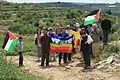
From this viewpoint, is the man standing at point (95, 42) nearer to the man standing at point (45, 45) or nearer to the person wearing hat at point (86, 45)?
the person wearing hat at point (86, 45)

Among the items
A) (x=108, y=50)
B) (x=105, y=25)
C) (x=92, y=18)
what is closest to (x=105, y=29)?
(x=105, y=25)

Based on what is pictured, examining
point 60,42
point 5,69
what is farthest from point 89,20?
point 5,69

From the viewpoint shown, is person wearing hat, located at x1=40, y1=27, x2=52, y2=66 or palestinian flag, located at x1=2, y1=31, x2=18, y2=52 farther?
palestinian flag, located at x1=2, y1=31, x2=18, y2=52

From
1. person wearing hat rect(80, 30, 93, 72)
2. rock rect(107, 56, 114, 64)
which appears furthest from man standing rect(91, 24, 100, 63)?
person wearing hat rect(80, 30, 93, 72)

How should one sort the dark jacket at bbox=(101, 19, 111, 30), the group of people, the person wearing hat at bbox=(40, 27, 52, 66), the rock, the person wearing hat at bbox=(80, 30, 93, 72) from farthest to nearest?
the dark jacket at bbox=(101, 19, 111, 30), the person wearing hat at bbox=(40, 27, 52, 66), the rock, the group of people, the person wearing hat at bbox=(80, 30, 93, 72)

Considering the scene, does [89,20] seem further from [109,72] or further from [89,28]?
[109,72]

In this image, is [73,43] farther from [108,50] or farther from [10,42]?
[10,42]

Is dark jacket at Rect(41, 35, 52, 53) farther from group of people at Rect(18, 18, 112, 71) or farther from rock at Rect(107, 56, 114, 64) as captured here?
rock at Rect(107, 56, 114, 64)

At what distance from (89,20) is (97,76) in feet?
13.6

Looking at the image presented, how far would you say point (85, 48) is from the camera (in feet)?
51.9

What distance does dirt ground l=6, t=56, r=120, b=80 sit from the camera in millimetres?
14805

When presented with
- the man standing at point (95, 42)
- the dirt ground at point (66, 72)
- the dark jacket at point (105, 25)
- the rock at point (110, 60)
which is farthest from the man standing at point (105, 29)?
the rock at point (110, 60)

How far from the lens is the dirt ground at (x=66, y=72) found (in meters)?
14.8

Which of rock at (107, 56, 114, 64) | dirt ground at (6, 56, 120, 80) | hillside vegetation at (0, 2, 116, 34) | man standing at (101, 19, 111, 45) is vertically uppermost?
man standing at (101, 19, 111, 45)
